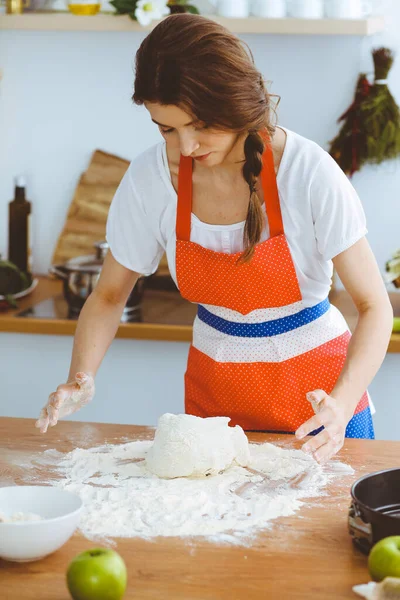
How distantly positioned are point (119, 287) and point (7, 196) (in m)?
1.55

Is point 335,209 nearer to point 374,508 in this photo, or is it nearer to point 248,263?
point 248,263

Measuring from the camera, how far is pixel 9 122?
3203 mm

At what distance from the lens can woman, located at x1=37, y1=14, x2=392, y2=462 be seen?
62.7 inches

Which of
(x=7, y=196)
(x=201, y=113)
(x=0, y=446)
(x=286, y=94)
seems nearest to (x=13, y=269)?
(x=7, y=196)

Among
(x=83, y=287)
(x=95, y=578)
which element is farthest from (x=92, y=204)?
(x=95, y=578)

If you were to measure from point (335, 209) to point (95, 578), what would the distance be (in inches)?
35.4

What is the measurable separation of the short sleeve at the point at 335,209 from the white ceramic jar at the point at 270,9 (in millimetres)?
1176

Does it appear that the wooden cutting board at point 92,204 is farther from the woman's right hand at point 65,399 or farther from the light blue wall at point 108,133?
the woman's right hand at point 65,399

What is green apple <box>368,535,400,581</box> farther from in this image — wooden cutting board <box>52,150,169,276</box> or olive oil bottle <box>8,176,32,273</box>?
olive oil bottle <box>8,176,32,273</box>

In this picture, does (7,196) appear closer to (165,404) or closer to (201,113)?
(165,404)

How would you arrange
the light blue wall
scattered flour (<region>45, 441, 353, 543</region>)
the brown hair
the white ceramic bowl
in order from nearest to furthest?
the white ceramic bowl, scattered flour (<region>45, 441, 353, 543</region>), the brown hair, the light blue wall

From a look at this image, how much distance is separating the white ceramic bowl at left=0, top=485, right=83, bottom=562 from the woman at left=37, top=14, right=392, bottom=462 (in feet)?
0.98

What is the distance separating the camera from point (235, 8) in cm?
272

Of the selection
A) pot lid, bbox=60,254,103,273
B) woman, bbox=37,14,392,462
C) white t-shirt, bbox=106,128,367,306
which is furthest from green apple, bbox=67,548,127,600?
pot lid, bbox=60,254,103,273
